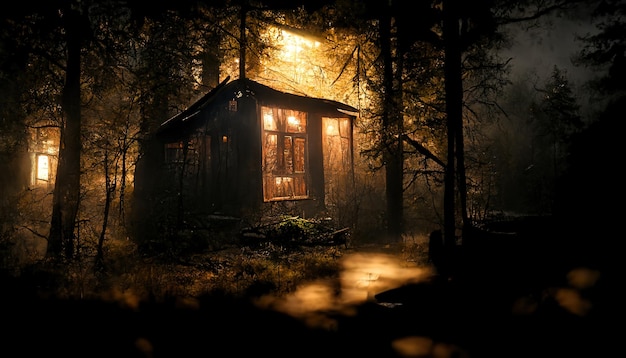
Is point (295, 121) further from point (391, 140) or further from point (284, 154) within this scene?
point (391, 140)

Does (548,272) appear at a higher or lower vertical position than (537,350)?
higher

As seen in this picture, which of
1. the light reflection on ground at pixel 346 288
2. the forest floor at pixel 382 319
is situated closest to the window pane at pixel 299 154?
the light reflection on ground at pixel 346 288

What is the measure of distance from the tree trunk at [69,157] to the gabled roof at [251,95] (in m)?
4.95

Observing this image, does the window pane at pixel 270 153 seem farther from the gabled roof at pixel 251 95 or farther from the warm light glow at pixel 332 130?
the warm light glow at pixel 332 130

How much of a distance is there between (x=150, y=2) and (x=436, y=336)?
10.2 m

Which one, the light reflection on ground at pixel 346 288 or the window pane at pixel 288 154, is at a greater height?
the window pane at pixel 288 154

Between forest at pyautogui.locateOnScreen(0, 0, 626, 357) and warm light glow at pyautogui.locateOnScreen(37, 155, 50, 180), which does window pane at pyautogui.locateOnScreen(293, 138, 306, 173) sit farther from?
warm light glow at pyautogui.locateOnScreen(37, 155, 50, 180)

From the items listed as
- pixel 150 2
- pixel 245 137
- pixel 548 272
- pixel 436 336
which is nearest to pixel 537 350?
pixel 436 336

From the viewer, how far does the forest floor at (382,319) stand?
4.77 meters

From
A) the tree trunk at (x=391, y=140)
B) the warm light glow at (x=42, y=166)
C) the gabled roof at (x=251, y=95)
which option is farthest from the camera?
the warm light glow at (x=42, y=166)

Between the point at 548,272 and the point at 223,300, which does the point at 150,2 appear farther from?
the point at 548,272

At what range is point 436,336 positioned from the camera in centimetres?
517

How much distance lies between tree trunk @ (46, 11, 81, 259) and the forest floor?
3.37 meters

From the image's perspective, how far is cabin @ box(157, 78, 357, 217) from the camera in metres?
15.5
